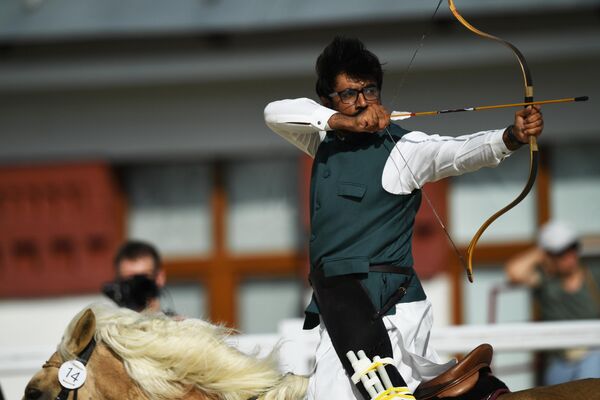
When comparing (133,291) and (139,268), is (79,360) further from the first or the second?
(139,268)

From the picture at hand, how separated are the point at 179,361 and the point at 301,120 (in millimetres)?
883

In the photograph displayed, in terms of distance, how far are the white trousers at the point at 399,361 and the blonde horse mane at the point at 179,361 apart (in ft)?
0.43

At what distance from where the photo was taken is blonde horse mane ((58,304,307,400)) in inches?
128

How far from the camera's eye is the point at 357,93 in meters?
3.34

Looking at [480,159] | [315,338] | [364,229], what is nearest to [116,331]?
[364,229]

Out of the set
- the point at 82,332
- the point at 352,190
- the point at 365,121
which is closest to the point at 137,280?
the point at 82,332

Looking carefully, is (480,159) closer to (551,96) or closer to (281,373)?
(281,373)

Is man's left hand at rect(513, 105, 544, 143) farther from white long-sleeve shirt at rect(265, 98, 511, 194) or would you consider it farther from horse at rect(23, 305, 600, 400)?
horse at rect(23, 305, 600, 400)

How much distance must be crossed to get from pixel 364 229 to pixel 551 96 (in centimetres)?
432

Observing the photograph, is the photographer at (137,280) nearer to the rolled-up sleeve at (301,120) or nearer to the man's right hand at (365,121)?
the rolled-up sleeve at (301,120)

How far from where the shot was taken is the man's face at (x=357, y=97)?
3.32m

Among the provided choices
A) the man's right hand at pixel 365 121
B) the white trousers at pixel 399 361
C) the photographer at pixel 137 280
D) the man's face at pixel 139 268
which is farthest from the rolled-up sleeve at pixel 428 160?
the man's face at pixel 139 268

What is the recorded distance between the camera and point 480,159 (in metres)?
3.10

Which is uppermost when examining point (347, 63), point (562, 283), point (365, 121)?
point (347, 63)
